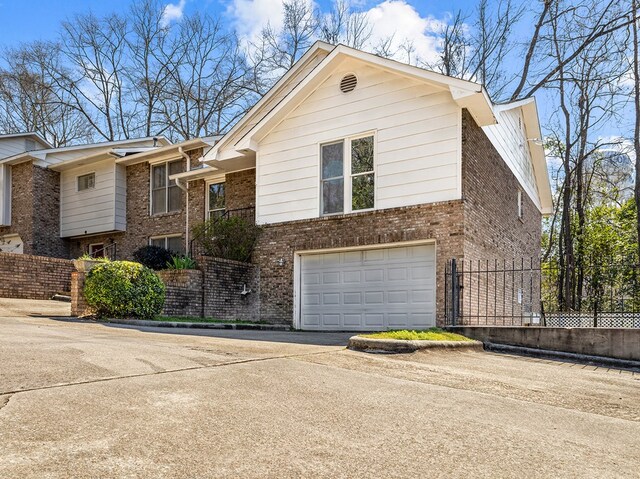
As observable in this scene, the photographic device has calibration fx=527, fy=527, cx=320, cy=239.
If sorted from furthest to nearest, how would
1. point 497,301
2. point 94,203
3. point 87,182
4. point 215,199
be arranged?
point 87,182
point 94,203
point 215,199
point 497,301

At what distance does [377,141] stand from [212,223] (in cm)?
500

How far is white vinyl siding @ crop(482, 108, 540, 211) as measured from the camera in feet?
44.4

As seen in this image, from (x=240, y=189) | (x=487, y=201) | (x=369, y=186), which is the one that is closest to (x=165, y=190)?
(x=240, y=189)

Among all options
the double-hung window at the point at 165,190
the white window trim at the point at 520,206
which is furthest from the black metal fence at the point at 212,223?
the white window trim at the point at 520,206

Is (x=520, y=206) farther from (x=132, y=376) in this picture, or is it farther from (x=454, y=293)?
(x=132, y=376)

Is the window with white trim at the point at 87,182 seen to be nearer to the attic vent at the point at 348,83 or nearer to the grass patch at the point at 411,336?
the attic vent at the point at 348,83

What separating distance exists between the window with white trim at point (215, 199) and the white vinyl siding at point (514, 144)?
27.9 feet

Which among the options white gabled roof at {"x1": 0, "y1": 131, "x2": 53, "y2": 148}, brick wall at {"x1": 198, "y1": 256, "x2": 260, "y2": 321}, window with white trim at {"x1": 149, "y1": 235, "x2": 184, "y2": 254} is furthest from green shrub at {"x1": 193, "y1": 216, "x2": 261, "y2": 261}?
white gabled roof at {"x1": 0, "y1": 131, "x2": 53, "y2": 148}

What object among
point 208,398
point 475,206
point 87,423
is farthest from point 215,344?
point 475,206

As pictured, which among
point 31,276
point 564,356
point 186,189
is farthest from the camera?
point 186,189

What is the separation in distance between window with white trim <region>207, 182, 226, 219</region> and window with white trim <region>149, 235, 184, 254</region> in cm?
178

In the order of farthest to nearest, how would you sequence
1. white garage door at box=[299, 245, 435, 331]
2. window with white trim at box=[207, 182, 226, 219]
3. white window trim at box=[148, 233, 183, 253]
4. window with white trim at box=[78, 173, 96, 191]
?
window with white trim at box=[78, 173, 96, 191] < white window trim at box=[148, 233, 183, 253] < window with white trim at box=[207, 182, 226, 219] < white garage door at box=[299, 245, 435, 331]

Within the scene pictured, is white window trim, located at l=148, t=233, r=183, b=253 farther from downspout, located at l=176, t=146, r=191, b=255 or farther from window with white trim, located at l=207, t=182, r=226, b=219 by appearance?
window with white trim, located at l=207, t=182, r=226, b=219

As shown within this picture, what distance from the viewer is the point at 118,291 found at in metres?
10.8
